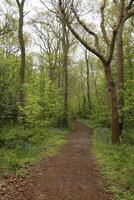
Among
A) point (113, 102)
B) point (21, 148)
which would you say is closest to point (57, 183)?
point (21, 148)

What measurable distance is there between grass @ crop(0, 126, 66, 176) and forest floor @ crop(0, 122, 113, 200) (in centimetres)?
50

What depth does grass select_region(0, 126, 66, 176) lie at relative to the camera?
438 inches

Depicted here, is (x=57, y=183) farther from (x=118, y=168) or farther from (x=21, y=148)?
(x=21, y=148)

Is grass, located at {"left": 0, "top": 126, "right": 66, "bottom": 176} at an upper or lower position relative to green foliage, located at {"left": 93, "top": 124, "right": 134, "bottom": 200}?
upper

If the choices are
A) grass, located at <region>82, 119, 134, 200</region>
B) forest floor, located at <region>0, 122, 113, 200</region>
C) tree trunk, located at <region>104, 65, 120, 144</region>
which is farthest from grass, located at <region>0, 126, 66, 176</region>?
tree trunk, located at <region>104, 65, 120, 144</region>

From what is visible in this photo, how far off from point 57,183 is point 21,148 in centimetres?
495

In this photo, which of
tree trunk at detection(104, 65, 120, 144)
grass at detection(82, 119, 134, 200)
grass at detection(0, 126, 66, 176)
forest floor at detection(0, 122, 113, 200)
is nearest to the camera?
forest floor at detection(0, 122, 113, 200)

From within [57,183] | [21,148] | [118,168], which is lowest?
[57,183]

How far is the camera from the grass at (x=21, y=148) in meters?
11.1

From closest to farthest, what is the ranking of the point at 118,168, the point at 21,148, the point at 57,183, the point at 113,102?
1. the point at 57,183
2. the point at 118,168
3. the point at 21,148
4. the point at 113,102

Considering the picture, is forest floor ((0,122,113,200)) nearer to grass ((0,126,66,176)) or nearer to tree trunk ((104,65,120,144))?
grass ((0,126,66,176))

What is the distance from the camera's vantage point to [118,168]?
38.6ft

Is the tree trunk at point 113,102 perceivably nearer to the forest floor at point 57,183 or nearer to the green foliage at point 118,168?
the green foliage at point 118,168

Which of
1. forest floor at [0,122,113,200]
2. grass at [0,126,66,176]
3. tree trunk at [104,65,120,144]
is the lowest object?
forest floor at [0,122,113,200]
